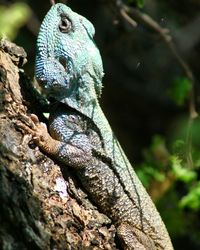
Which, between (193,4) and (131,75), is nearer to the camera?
(193,4)

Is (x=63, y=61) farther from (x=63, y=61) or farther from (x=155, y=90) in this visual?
(x=155, y=90)

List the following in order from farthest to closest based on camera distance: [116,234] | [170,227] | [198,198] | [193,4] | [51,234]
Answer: [193,4]
[170,227]
[198,198]
[116,234]
[51,234]

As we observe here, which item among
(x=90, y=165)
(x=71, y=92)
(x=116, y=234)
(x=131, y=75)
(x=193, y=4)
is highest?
Answer: (x=193, y=4)

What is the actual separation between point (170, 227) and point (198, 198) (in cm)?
107

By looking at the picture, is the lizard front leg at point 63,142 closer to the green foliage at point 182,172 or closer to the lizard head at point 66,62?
the lizard head at point 66,62

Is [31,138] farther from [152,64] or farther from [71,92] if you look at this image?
[152,64]

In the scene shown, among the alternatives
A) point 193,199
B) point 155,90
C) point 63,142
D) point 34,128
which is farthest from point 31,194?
point 155,90

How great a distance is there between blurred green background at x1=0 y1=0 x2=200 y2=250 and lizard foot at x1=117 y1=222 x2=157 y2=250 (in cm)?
99

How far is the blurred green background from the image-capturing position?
6699mm

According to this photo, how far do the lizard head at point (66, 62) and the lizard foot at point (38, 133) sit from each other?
38 centimetres

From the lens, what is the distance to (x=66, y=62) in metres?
4.74

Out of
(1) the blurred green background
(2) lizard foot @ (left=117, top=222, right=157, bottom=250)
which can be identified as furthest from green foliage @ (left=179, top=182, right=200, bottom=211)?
(2) lizard foot @ (left=117, top=222, right=157, bottom=250)

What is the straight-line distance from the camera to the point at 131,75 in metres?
10.2

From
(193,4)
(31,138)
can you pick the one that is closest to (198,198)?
(31,138)
